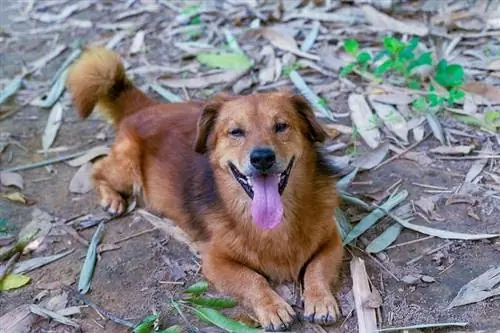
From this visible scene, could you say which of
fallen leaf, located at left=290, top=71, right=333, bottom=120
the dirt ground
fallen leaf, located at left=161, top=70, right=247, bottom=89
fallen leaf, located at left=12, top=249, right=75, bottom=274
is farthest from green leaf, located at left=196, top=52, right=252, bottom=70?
fallen leaf, located at left=12, top=249, right=75, bottom=274

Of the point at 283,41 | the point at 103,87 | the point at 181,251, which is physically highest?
the point at 103,87

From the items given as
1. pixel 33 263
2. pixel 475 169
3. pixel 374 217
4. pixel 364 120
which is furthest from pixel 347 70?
pixel 33 263

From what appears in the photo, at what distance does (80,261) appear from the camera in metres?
4.41

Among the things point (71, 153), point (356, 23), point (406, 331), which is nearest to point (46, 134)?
point (71, 153)

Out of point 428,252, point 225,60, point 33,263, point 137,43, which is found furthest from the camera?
point 137,43

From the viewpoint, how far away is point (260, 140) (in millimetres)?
3842

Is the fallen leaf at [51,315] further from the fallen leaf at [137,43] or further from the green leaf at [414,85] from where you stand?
the fallen leaf at [137,43]

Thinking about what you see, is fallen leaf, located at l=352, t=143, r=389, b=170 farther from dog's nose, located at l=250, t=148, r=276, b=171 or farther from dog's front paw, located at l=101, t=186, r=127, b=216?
dog's front paw, located at l=101, t=186, r=127, b=216

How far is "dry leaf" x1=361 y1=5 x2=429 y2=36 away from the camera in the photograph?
632 cm

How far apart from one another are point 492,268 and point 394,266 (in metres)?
0.52

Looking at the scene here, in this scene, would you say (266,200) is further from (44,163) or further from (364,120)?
(44,163)

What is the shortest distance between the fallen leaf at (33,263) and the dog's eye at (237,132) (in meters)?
1.34

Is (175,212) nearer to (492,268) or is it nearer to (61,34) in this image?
(492,268)

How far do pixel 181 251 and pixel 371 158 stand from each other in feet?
4.94
